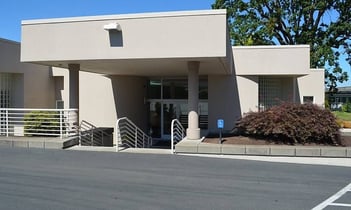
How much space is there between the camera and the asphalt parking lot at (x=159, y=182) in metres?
6.76

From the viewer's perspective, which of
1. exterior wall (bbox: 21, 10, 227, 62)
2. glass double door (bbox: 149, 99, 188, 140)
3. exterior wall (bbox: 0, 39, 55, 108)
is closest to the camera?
exterior wall (bbox: 21, 10, 227, 62)

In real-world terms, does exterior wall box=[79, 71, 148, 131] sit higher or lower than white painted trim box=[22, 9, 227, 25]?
lower

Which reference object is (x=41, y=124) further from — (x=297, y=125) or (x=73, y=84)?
(x=297, y=125)

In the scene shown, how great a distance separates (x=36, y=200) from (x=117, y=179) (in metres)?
2.21

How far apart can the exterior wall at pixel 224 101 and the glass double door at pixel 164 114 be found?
2695 mm

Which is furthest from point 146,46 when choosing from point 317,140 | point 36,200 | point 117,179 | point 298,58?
point 298,58

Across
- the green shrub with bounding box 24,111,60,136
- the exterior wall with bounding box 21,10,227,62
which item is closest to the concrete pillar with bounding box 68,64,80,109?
the green shrub with bounding box 24,111,60,136

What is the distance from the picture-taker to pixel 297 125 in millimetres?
13438

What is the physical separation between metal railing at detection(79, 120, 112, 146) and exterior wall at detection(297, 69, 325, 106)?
39.1 feet

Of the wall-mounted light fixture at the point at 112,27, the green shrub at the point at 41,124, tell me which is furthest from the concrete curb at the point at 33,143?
the wall-mounted light fixture at the point at 112,27

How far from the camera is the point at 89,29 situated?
13703 mm

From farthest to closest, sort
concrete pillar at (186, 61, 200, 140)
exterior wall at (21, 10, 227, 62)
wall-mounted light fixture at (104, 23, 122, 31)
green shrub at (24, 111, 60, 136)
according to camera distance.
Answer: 1. green shrub at (24, 111, 60, 136)
2. concrete pillar at (186, 61, 200, 140)
3. wall-mounted light fixture at (104, 23, 122, 31)
4. exterior wall at (21, 10, 227, 62)

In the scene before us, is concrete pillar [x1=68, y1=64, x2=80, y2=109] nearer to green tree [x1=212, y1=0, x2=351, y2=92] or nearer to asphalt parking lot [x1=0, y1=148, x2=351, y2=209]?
asphalt parking lot [x1=0, y1=148, x2=351, y2=209]

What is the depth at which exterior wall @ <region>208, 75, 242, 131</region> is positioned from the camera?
19484 mm
